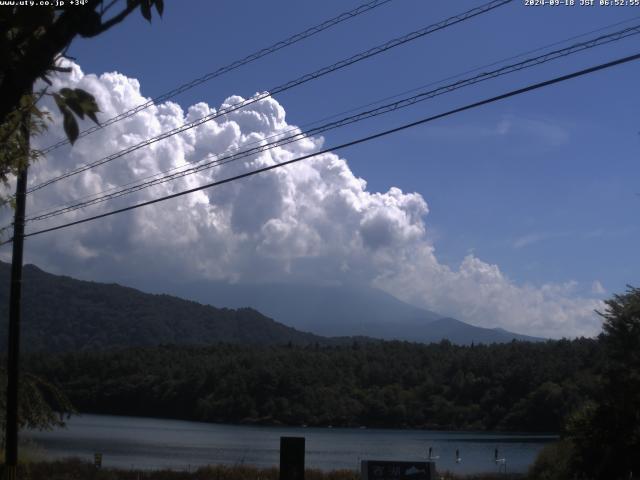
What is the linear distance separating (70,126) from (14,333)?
15.5 meters

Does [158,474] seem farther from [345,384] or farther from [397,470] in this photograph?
[345,384]

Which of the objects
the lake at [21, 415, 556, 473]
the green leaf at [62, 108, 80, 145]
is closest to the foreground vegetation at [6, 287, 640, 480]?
the lake at [21, 415, 556, 473]

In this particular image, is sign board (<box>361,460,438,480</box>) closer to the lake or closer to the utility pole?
the utility pole

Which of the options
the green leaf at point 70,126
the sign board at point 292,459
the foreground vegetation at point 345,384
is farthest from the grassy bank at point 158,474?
the foreground vegetation at point 345,384

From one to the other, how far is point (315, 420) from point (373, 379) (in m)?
9.55

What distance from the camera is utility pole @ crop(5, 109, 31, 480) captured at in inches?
758

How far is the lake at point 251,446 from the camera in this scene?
44.1 m

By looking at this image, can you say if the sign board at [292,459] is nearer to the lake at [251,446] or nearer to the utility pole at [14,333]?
the utility pole at [14,333]

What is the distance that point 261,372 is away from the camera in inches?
3588

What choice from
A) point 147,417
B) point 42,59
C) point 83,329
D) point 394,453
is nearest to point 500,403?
point 394,453

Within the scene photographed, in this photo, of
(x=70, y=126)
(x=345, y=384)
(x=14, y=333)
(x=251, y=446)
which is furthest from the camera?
(x=345, y=384)

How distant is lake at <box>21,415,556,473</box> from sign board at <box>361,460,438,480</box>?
24.0 m

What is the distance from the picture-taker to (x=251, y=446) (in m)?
57.7

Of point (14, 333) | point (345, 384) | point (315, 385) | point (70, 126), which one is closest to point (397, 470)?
point (70, 126)
